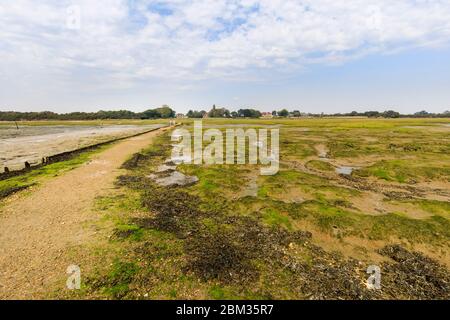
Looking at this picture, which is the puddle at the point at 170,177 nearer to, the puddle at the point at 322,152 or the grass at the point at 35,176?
the grass at the point at 35,176

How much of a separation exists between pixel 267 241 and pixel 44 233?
1030 cm

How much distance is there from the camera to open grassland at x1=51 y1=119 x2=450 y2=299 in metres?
9.09

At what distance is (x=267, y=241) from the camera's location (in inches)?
486

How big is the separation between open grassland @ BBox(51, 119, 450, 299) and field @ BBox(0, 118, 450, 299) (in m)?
0.05

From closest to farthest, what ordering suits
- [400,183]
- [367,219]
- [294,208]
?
[367,219], [294,208], [400,183]

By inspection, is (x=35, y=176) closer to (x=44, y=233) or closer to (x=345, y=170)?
(x=44, y=233)

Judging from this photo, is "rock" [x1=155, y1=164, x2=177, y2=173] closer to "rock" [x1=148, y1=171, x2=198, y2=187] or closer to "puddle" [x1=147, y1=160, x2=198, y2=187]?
"puddle" [x1=147, y1=160, x2=198, y2=187]

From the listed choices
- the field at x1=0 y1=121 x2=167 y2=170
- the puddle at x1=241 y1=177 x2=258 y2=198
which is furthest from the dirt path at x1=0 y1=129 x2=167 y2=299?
→ the field at x1=0 y1=121 x2=167 y2=170

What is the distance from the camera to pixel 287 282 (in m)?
9.34

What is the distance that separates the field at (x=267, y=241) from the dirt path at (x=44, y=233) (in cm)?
58

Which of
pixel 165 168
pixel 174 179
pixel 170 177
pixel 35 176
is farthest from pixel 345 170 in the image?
pixel 35 176
